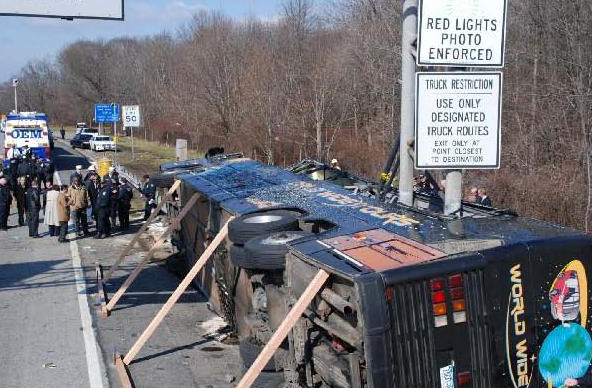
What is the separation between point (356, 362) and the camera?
4.58 m

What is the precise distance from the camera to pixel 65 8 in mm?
10547

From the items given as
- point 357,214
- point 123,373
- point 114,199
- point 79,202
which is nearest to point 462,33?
point 357,214

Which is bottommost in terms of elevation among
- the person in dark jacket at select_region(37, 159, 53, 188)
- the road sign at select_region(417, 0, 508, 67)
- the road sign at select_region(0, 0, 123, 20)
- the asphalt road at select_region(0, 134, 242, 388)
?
the asphalt road at select_region(0, 134, 242, 388)

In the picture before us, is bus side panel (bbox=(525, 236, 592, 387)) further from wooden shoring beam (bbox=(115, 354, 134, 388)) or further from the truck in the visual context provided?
the truck

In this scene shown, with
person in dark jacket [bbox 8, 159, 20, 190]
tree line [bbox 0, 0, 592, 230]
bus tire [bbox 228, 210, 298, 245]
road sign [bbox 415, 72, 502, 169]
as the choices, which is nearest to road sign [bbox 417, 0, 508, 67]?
road sign [bbox 415, 72, 502, 169]

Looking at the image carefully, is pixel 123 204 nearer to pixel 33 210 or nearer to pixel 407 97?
pixel 33 210

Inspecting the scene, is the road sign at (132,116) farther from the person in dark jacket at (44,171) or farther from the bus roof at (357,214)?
the bus roof at (357,214)

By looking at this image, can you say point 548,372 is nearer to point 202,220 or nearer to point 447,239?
point 447,239

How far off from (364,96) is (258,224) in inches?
988

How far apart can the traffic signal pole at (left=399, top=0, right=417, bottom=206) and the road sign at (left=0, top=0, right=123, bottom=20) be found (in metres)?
5.60

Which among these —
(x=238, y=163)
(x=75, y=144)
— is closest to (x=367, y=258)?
(x=238, y=163)

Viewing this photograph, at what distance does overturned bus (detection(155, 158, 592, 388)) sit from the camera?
436cm

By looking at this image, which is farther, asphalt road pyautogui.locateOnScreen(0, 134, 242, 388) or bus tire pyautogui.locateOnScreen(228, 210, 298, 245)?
asphalt road pyautogui.locateOnScreen(0, 134, 242, 388)

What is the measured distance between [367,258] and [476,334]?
925 mm
